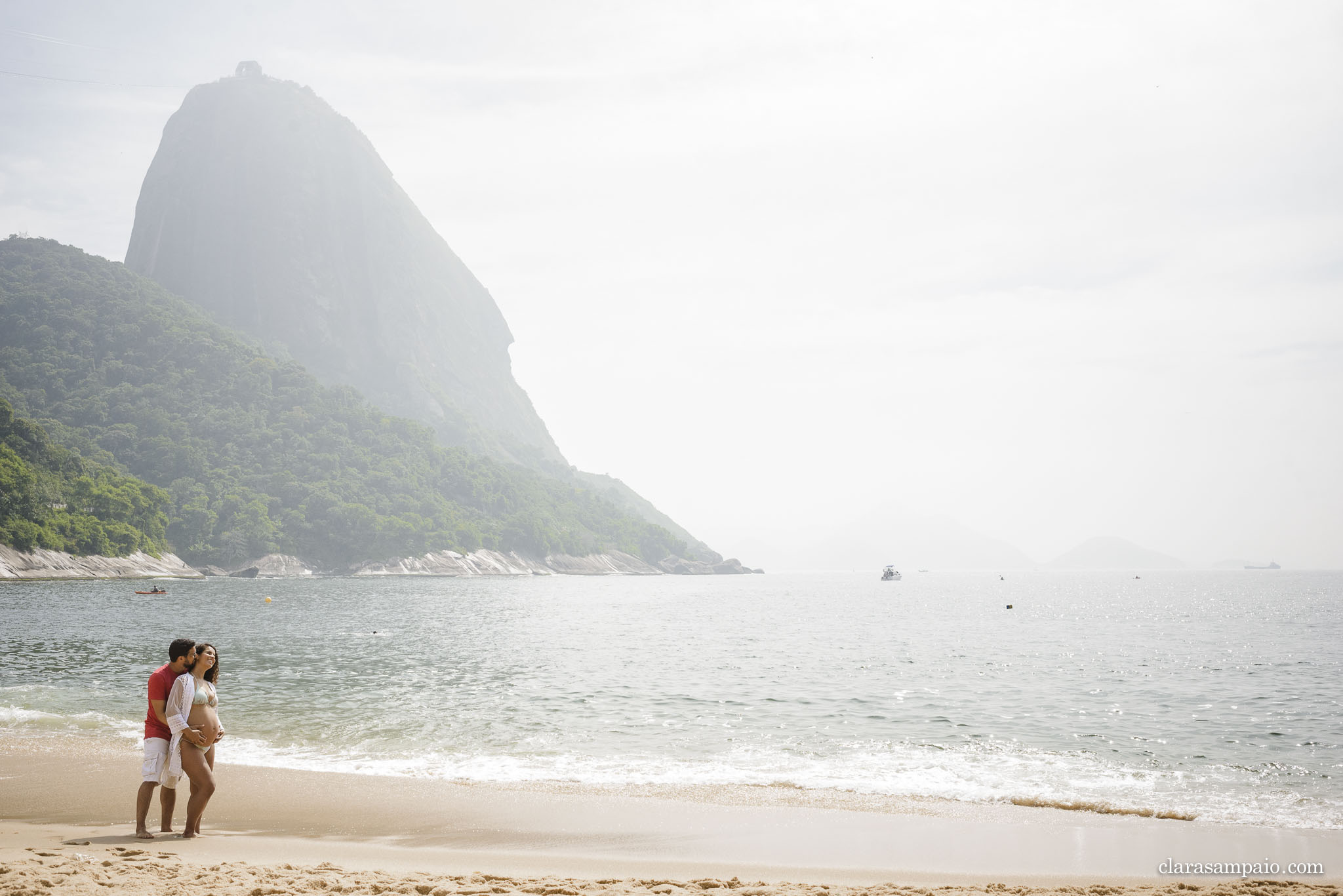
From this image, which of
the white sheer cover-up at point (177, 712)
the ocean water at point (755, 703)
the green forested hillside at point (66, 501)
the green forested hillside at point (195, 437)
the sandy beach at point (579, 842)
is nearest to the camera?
the sandy beach at point (579, 842)

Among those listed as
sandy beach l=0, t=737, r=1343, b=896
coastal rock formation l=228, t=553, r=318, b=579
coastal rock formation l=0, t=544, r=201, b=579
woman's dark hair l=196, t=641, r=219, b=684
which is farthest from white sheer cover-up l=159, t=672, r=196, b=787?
coastal rock formation l=228, t=553, r=318, b=579

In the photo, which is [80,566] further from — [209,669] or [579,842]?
[579,842]

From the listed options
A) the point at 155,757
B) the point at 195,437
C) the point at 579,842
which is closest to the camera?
the point at 155,757

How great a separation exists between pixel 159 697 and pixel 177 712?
0.33 meters

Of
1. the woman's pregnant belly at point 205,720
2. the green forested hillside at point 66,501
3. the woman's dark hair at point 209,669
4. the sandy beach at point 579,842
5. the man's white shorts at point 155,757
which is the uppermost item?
the green forested hillside at point 66,501

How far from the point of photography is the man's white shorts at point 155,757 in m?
10.1

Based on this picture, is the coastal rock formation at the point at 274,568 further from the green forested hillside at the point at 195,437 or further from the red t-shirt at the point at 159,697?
the red t-shirt at the point at 159,697

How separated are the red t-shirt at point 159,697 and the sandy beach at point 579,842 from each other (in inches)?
53.2

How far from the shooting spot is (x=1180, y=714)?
22.9 meters

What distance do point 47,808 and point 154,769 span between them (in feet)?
11.7

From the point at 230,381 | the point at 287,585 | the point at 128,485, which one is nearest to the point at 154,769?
the point at 287,585

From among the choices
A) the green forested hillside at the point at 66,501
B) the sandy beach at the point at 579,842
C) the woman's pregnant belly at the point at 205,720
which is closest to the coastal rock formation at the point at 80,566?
the green forested hillside at the point at 66,501

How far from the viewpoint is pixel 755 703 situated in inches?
973

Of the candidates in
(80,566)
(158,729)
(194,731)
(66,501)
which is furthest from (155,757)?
(66,501)
